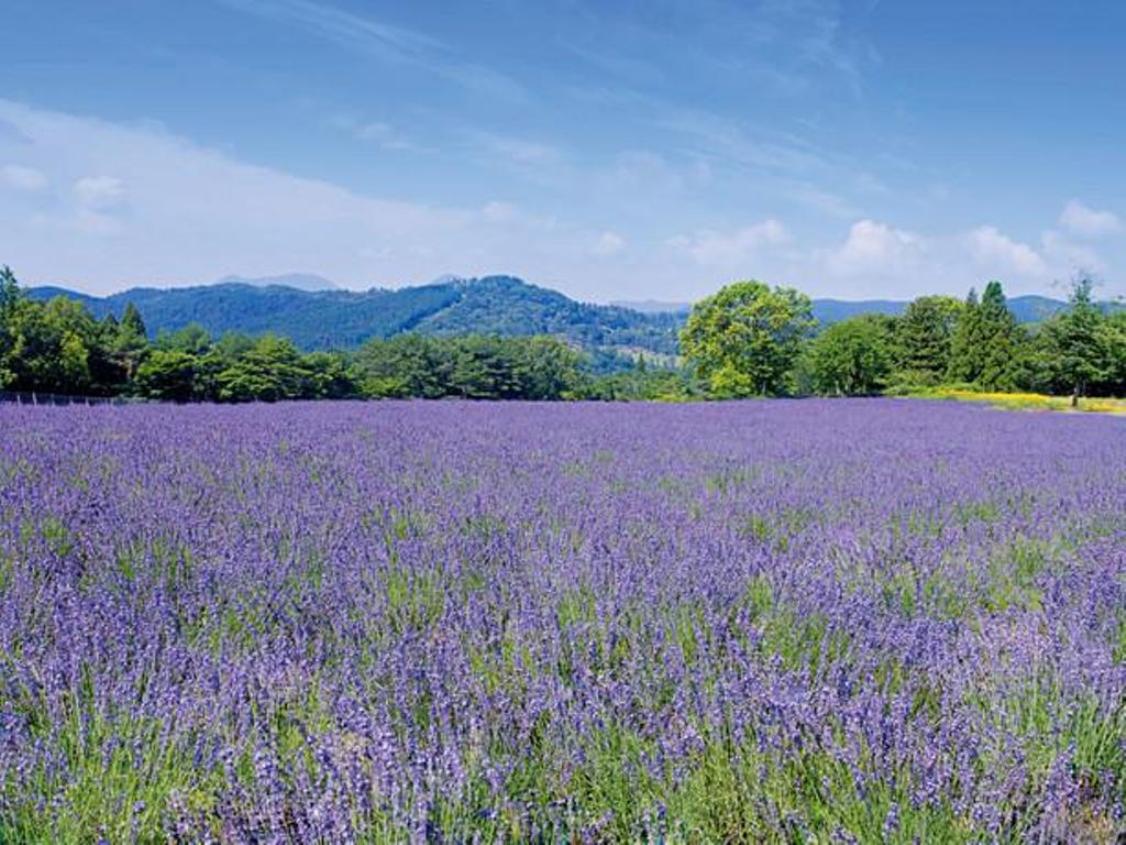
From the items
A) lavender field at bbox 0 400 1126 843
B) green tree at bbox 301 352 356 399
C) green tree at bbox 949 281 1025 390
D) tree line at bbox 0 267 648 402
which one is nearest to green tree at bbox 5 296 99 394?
tree line at bbox 0 267 648 402

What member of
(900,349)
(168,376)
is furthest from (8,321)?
(900,349)

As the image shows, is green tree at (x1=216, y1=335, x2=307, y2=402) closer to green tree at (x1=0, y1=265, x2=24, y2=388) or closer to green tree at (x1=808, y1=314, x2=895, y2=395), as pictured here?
green tree at (x1=0, y1=265, x2=24, y2=388)

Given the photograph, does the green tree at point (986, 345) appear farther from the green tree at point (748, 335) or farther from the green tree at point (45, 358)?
the green tree at point (45, 358)

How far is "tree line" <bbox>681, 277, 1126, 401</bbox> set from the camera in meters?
28.1

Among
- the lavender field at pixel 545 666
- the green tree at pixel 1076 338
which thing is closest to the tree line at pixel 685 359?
the green tree at pixel 1076 338

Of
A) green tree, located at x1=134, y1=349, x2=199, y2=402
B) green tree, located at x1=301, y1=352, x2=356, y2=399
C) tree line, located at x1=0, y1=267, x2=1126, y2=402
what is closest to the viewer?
green tree, located at x1=134, y1=349, x2=199, y2=402

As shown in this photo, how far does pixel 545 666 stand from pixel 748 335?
123 ft

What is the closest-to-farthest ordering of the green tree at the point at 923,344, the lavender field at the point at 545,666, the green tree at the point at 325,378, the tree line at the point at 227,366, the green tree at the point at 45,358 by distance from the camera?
the lavender field at the point at 545,666 → the tree line at the point at 227,366 → the green tree at the point at 45,358 → the green tree at the point at 325,378 → the green tree at the point at 923,344

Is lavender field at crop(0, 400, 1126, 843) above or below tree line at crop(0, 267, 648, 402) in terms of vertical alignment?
below

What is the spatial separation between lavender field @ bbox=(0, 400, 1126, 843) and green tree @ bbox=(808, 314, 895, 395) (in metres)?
42.6

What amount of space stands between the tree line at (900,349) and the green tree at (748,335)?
0.05 metres

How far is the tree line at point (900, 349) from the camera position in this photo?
92.1ft

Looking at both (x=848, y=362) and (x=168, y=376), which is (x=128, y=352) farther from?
(x=848, y=362)

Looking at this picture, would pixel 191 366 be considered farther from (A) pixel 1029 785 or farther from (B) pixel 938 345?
(B) pixel 938 345
